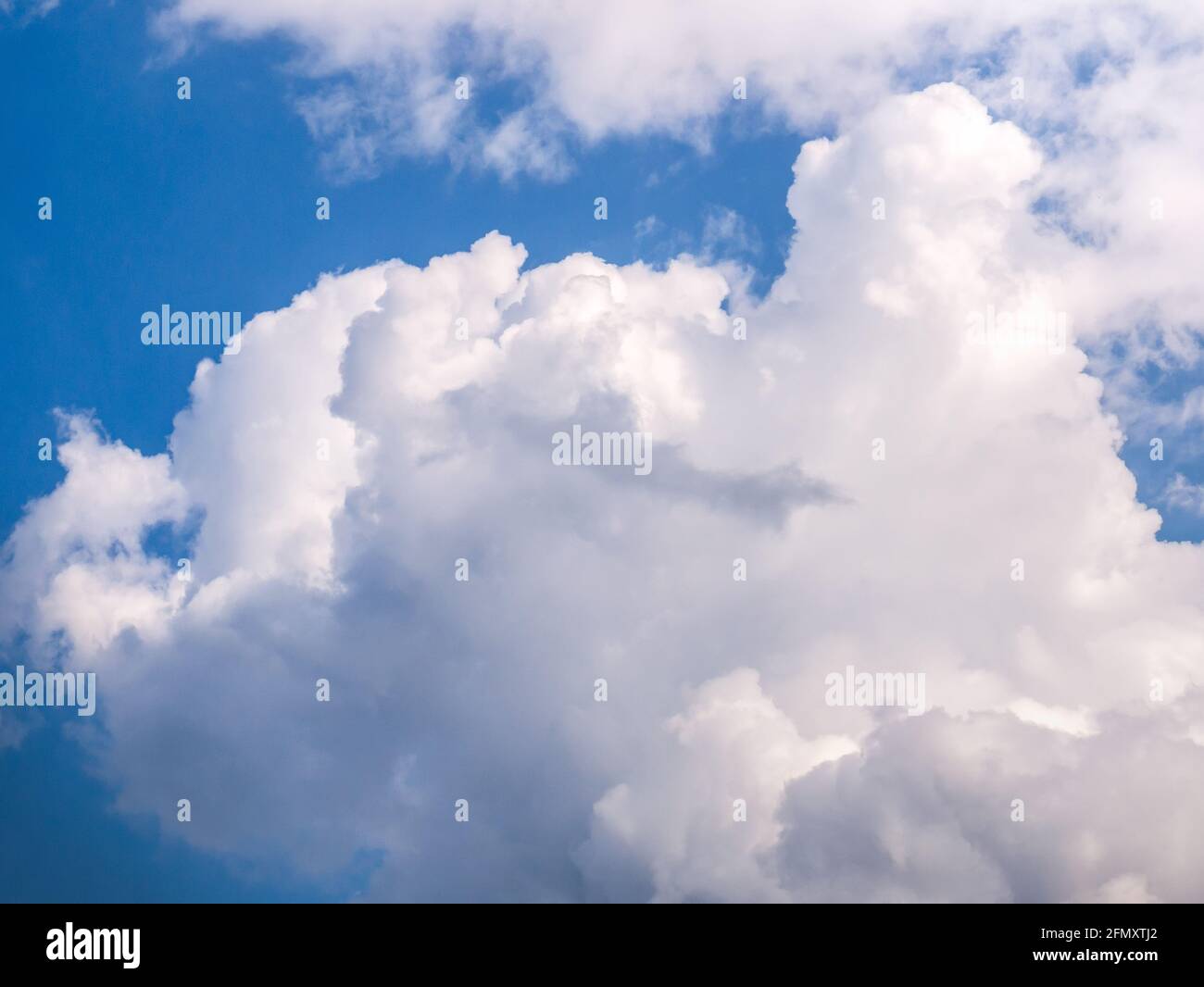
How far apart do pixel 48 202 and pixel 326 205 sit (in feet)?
69.7

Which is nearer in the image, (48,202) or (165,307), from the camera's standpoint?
(165,307)

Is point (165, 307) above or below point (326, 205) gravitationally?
below
